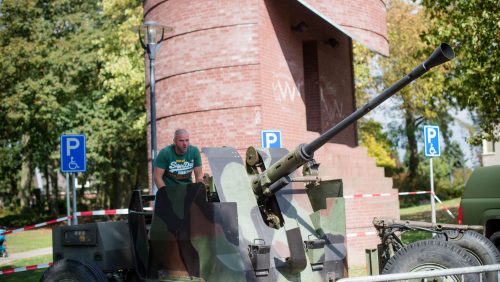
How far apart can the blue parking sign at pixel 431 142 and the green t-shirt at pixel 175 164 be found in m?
8.78

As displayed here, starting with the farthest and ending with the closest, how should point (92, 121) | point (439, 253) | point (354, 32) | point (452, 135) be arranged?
point (452, 135) → point (92, 121) → point (354, 32) → point (439, 253)

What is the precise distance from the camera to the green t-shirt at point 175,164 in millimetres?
7675

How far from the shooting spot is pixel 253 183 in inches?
292

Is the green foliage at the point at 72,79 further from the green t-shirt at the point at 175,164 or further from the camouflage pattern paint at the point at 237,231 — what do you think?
the camouflage pattern paint at the point at 237,231

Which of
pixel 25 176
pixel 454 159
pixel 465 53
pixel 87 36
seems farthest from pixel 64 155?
pixel 454 159

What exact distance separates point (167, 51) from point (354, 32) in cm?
490

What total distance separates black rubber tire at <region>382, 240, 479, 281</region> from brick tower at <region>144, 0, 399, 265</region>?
8928 millimetres

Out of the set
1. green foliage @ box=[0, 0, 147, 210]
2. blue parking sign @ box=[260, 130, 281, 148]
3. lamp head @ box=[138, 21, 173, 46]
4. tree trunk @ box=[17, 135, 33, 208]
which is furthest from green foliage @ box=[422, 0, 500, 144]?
tree trunk @ box=[17, 135, 33, 208]

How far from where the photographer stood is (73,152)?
13156 millimetres

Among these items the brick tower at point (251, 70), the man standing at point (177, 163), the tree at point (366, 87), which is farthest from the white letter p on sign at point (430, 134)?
the tree at point (366, 87)

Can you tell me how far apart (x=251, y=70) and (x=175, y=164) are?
938cm

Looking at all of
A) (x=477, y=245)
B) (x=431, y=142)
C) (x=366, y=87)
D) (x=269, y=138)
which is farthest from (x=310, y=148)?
(x=366, y=87)

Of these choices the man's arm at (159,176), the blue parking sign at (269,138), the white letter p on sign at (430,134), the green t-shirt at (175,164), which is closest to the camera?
the man's arm at (159,176)

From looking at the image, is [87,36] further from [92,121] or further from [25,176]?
[25,176]
